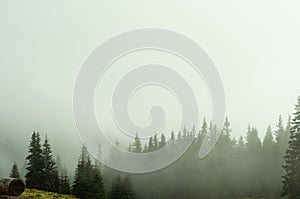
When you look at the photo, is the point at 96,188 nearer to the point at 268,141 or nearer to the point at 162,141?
the point at 162,141

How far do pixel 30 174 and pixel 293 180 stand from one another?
144 feet

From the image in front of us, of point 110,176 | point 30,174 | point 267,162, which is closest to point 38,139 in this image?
point 30,174

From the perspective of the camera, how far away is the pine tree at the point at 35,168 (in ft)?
193

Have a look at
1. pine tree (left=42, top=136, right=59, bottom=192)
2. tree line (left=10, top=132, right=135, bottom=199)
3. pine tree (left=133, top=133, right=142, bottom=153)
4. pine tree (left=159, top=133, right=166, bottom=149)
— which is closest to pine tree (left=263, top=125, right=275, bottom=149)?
pine tree (left=159, top=133, right=166, bottom=149)

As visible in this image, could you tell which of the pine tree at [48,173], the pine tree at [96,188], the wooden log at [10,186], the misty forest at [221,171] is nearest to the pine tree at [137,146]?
the misty forest at [221,171]

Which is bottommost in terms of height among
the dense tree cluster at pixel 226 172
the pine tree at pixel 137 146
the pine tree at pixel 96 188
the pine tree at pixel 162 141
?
the pine tree at pixel 96 188

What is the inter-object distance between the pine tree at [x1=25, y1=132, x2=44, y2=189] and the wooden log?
3860 cm

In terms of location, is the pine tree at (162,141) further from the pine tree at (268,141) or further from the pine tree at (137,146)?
the pine tree at (268,141)

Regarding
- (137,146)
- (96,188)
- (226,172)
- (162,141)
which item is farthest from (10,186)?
(162,141)

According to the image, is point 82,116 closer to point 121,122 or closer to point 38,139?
point 121,122

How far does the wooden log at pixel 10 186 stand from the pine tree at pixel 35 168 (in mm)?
38601

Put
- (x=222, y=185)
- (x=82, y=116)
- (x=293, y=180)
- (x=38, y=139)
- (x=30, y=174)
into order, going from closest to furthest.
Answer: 1. (x=82, y=116)
2. (x=293, y=180)
3. (x=30, y=174)
4. (x=38, y=139)
5. (x=222, y=185)

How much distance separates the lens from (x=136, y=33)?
20562 mm

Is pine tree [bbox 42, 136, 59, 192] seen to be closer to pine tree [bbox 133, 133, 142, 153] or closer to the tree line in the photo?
the tree line
